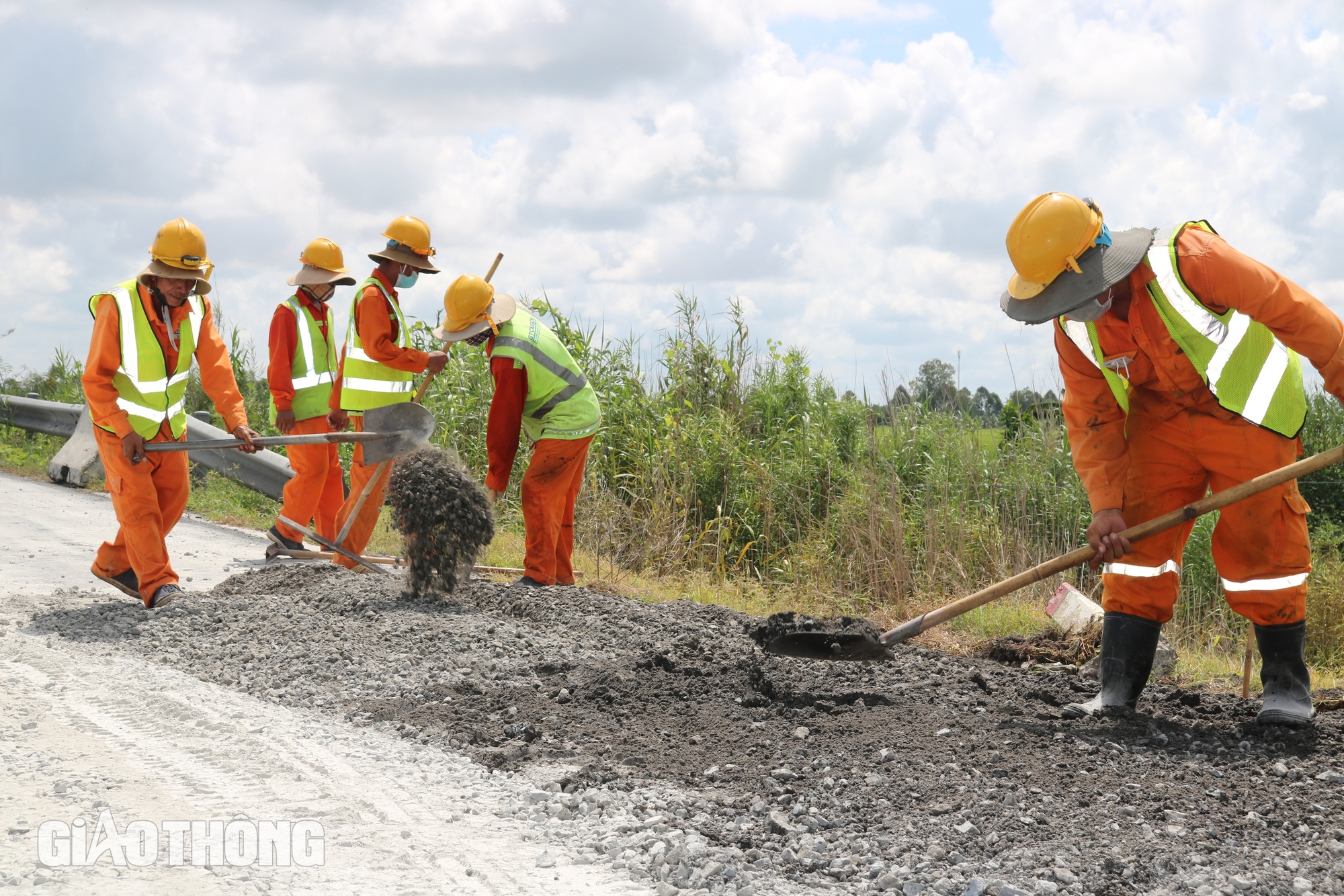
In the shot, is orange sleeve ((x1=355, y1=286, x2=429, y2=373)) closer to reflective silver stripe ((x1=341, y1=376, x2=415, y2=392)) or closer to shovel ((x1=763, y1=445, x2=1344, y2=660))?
reflective silver stripe ((x1=341, y1=376, x2=415, y2=392))

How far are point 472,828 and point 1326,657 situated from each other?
676 cm

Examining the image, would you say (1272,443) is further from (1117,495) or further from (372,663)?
(372,663)

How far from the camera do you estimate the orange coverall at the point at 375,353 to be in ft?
23.1

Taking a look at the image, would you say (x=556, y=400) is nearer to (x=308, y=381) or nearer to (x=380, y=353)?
(x=380, y=353)

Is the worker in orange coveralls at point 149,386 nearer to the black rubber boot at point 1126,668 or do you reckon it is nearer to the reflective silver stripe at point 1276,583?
the black rubber boot at point 1126,668

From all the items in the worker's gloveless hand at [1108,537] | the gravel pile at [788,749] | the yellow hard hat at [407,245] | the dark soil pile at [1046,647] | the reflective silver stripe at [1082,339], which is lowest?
the gravel pile at [788,749]

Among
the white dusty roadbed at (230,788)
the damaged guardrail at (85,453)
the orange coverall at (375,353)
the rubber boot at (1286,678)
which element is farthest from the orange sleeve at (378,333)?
the rubber boot at (1286,678)

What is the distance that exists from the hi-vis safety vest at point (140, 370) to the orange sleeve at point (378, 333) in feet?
4.00

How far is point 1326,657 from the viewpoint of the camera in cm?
740

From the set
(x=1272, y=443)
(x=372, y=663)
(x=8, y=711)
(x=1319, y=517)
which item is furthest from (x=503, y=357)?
(x=1319, y=517)

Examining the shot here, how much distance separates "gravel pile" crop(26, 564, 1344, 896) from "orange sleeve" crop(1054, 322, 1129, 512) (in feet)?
2.93

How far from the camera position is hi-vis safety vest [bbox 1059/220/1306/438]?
381cm

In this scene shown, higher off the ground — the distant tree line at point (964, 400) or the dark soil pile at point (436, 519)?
the distant tree line at point (964, 400)

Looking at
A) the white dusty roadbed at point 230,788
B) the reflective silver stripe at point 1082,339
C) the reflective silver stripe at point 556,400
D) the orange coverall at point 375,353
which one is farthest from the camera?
the orange coverall at point 375,353
